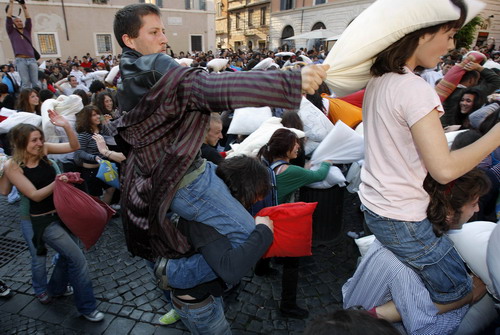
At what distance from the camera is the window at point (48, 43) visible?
26000 millimetres

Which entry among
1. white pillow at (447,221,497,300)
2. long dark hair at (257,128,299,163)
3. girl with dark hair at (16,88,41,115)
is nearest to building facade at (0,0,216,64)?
girl with dark hair at (16,88,41,115)

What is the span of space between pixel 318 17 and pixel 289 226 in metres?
35.3

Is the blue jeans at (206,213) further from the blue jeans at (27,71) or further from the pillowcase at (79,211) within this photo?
the blue jeans at (27,71)

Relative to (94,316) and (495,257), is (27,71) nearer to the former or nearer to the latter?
(94,316)

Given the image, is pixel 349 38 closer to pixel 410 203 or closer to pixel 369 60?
pixel 369 60

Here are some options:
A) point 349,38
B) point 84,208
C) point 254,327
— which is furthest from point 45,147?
point 349,38

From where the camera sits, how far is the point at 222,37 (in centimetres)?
5381

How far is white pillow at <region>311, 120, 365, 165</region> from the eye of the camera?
3.24 meters

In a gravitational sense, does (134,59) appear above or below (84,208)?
above

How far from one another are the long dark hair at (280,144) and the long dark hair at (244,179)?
4.46 ft

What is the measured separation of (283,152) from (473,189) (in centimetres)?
176

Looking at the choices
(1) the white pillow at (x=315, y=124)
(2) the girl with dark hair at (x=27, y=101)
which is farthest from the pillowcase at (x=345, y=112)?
(2) the girl with dark hair at (x=27, y=101)

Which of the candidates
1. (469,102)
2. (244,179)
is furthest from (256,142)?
(469,102)

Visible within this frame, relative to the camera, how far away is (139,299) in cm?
327
